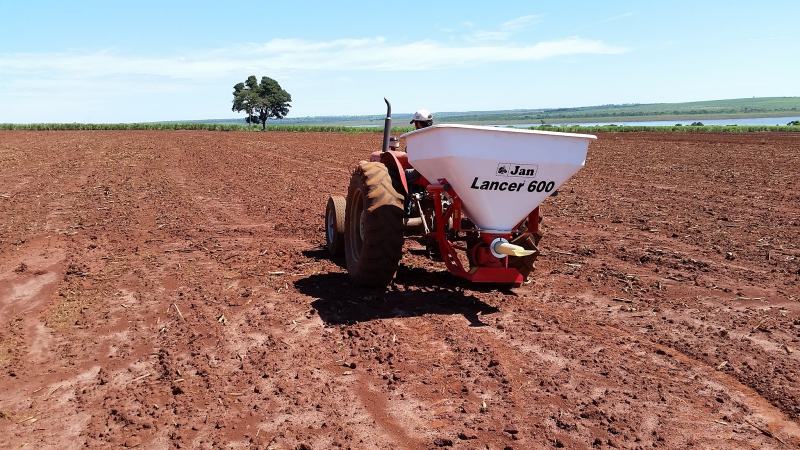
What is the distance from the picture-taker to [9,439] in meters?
3.57

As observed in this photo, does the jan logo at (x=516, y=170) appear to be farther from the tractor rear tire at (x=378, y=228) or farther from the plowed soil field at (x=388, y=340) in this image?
the plowed soil field at (x=388, y=340)

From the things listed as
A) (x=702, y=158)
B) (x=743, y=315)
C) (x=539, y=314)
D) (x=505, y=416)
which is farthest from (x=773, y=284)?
(x=702, y=158)

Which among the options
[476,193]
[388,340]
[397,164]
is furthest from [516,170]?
[388,340]

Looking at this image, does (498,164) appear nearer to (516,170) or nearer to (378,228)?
(516,170)

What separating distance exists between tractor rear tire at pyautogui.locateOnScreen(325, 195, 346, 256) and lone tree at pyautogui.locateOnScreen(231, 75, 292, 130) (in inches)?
3175

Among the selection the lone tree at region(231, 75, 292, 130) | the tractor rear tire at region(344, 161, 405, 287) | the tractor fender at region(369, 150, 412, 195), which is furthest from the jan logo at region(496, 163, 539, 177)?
the lone tree at region(231, 75, 292, 130)

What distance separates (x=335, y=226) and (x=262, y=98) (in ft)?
271

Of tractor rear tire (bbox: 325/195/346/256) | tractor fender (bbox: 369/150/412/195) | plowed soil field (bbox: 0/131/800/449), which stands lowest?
plowed soil field (bbox: 0/131/800/449)

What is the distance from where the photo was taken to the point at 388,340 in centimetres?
500

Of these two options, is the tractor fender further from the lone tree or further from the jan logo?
the lone tree

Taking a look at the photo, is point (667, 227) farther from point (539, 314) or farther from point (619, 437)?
point (619, 437)

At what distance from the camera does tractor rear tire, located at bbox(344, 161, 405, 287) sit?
5.79m

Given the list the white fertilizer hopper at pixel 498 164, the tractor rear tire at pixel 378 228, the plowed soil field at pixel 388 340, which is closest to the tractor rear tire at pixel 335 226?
the plowed soil field at pixel 388 340

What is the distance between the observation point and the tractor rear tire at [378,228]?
5.79 metres
